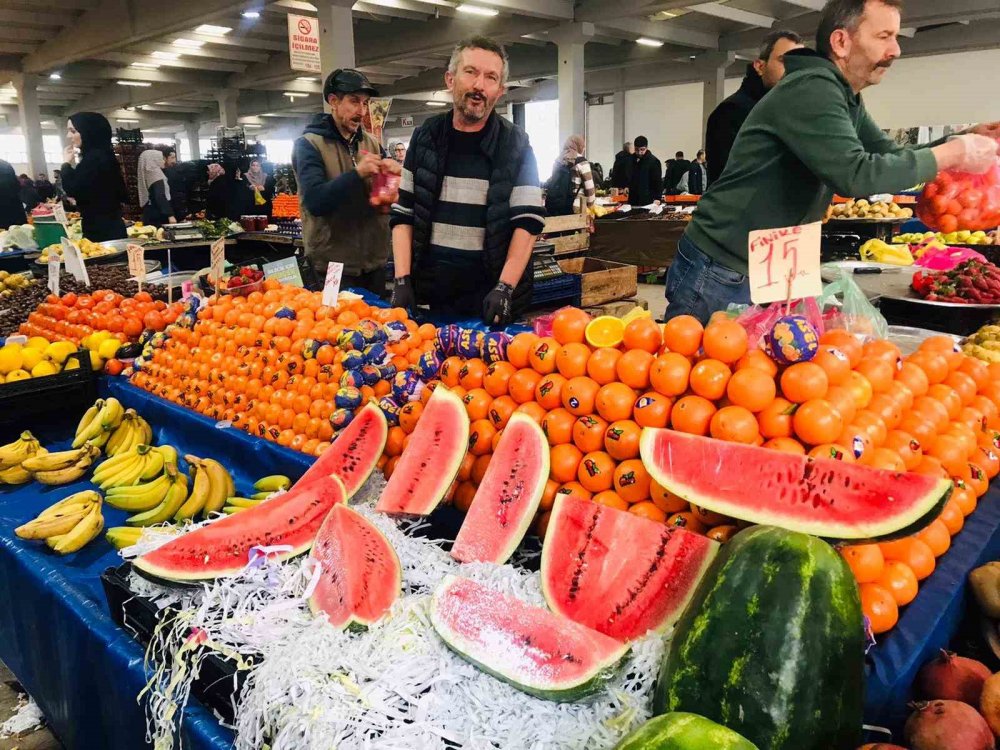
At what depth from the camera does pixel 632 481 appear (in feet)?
4.39

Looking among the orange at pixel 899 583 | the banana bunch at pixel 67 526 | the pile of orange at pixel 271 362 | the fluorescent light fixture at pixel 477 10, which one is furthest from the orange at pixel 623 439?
the fluorescent light fixture at pixel 477 10

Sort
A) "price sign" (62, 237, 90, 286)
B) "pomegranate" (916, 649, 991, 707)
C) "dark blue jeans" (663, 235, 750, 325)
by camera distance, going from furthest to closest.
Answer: "price sign" (62, 237, 90, 286)
"dark blue jeans" (663, 235, 750, 325)
"pomegranate" (916, 649, 991, 707)

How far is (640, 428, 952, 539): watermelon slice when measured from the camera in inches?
41.8

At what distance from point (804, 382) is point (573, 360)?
481mm

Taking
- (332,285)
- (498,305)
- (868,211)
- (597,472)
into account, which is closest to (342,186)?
(332,285)

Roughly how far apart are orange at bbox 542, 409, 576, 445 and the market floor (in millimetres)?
1855

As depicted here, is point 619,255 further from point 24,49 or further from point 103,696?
point 24,49

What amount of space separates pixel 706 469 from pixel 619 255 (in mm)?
9029

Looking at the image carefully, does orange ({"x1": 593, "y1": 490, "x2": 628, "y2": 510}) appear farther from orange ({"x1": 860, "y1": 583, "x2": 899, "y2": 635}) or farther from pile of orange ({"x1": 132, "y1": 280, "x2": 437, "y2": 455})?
pile of orange ({"x1": 132, "y1": 280, "x2": 437, "y2": 455})

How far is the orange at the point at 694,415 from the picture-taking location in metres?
1.32

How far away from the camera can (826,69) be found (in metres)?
2.06

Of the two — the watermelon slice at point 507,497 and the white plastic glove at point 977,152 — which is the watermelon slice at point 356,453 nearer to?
the watermelon slice at point 507,497

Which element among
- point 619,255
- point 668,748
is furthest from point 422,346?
point 619,255

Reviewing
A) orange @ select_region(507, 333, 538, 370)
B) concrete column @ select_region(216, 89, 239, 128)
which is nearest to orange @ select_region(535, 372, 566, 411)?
orange @ select_region(507, 333, 538, 370)
